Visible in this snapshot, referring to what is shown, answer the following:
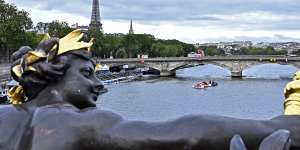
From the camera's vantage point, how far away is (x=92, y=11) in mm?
99375

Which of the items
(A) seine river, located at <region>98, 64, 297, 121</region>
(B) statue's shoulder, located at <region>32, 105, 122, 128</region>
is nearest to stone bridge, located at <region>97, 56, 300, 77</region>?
(A) seine river, located at <region>98, 64, 297, 121</region>

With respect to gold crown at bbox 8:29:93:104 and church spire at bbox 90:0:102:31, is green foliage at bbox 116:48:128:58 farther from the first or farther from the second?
gold crown at bbox 8:29:93:104

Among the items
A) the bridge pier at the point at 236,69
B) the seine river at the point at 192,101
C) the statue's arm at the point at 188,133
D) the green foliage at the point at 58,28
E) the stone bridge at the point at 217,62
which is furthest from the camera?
the bridge pier at the point at 236,69

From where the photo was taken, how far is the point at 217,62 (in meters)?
52.8

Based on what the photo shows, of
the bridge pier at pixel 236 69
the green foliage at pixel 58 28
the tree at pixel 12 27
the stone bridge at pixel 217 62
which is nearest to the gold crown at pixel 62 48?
the tree at pixel 12 27

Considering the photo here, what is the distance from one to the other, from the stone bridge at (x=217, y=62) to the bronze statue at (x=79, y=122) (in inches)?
1919

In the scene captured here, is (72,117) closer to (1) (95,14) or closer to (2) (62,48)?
(2) (62,48)

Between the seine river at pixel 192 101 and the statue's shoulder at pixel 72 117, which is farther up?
the statue's shoulder at pixel 72 117

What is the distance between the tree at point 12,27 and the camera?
3768 centimetres

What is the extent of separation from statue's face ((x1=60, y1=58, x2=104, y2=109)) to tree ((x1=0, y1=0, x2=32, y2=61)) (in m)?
36.7

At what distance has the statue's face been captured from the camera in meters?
1.53

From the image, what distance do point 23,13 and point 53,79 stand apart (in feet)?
130

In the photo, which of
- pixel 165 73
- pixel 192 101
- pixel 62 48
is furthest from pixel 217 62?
pixel 62 48

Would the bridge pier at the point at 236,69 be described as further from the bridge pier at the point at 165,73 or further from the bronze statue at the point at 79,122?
the bronze statue at the point at 79,122
